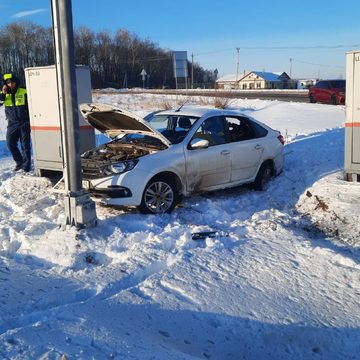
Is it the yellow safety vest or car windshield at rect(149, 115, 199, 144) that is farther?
the yellow safety vest

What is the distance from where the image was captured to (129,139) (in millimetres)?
7648

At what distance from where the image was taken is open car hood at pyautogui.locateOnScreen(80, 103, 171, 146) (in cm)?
677

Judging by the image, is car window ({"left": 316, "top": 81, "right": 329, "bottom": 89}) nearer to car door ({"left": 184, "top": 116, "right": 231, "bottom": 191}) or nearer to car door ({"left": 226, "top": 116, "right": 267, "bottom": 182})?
car door ({"left": 226, "top": 116, "right": 267, "bottom": 182})

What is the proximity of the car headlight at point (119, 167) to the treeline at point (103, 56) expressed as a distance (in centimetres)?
7194

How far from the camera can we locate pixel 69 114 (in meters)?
5.51

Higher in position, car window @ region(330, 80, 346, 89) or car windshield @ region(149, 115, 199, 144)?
car window @ region(330, 80, 346, 89)

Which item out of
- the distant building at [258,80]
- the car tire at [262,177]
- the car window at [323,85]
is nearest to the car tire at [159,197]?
the car tire at [262,177]

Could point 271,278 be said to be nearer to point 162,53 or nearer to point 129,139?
point 129,139

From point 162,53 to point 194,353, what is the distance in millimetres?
109505

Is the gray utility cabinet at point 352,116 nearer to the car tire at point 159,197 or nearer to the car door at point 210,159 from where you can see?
the car door at point 210,159

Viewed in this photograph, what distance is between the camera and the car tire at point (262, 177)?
8.50 metres

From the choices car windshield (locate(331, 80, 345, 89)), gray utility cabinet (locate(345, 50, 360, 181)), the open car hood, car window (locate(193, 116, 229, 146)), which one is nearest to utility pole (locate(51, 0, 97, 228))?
the open car hood

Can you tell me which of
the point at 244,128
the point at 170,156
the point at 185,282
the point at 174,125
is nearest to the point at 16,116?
the point at 174,125

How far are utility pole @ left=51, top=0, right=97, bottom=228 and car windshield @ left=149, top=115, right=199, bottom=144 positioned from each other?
1.92 m
